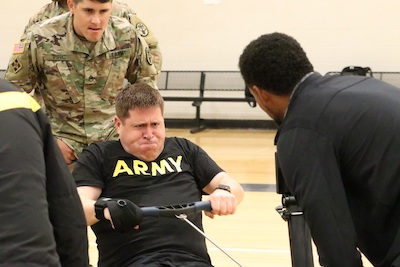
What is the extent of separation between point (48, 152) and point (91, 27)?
2186mm

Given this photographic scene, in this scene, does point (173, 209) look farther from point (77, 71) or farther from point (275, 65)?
point (77, 71)

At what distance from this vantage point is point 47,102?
4.16m

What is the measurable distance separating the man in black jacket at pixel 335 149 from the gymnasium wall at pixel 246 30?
7040mm

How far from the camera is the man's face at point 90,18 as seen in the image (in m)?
3.82

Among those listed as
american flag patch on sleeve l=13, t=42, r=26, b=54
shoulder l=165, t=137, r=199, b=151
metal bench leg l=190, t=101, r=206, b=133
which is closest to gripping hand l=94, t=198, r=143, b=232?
shoulder l=165, t=137, r=199, b=151

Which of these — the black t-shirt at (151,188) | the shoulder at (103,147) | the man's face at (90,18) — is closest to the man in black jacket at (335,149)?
→ the black t-shirt at (151,188)

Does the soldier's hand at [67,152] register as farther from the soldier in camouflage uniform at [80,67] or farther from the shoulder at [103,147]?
the shoulder at [103,147]

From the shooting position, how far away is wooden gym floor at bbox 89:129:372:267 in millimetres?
4582

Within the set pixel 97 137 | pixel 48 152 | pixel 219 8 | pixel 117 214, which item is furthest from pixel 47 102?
pixel 219 8

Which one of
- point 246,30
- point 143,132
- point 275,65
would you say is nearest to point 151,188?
point 143,132

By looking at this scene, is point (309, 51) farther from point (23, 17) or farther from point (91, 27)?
point (91, 27)

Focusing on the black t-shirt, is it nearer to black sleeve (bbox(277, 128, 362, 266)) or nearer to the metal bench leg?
black sleeve (bbox(277, 128, 362, 266))

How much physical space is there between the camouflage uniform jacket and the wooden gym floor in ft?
3.20

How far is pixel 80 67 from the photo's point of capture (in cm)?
401
